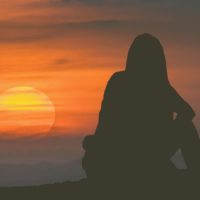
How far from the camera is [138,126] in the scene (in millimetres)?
15070

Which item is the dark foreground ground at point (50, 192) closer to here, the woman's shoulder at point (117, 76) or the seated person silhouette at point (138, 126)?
the seated person silhouette at point (138, 126)

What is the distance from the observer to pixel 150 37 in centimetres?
1466

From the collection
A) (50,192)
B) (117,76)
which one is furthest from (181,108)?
(50,192)

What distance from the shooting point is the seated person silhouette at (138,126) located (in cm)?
1466

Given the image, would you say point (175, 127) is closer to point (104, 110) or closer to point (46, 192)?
point (104, 110)

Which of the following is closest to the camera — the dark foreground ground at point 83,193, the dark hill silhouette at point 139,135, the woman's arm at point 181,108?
the woman's arm at point 181,108

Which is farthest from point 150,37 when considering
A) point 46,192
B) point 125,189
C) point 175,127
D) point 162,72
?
point 46,192

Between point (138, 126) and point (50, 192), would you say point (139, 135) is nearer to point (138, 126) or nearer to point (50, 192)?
point (138, 126)

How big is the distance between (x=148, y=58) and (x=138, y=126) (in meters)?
1.17

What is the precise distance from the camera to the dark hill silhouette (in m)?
14.6

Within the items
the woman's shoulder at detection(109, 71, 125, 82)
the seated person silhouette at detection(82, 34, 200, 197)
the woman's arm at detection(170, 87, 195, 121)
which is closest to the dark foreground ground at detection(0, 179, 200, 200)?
the seated person silhouette at detection(82, 34, 200, 197)

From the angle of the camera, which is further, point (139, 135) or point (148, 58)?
point (139, 135)

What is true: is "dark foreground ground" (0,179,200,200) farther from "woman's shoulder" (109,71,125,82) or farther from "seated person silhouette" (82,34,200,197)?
"woman's shoulder" (109,71,125,82)

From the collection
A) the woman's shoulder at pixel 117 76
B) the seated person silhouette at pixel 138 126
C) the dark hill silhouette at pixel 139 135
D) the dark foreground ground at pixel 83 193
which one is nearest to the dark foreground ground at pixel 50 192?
the dark foreground ground at pixel 83 193
